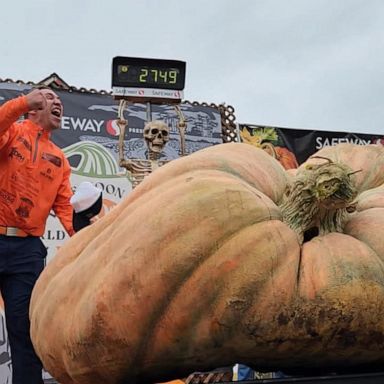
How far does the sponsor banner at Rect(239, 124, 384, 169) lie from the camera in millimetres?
5895

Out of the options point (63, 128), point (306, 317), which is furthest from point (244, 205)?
point (63, 128)

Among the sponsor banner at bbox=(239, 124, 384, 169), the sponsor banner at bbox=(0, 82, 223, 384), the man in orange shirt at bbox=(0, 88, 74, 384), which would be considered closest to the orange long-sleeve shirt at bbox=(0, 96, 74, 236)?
the man in orange shirt at bbox=(0, 88, 74, 384)

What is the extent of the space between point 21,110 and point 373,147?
110 centimetres

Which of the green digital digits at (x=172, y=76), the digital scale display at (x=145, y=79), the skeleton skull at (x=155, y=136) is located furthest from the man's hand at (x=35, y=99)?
the skeleton skull at (x=155, y=136)

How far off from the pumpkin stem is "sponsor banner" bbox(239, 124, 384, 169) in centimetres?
460

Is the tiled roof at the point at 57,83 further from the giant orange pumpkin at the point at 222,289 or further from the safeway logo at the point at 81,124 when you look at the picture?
the giant orange pumpkin at the point at 222,289

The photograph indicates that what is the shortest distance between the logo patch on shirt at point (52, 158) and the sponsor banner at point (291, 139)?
137 inches

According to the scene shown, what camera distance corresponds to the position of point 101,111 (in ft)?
16.0

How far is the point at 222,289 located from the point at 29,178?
139cm

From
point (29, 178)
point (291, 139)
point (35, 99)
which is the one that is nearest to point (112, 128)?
point (291, 139)

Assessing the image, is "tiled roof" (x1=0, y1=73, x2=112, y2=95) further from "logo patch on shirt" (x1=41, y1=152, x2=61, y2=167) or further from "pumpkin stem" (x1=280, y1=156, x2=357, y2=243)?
"pumpkin stem" (x1=280, y1=156, x2=357, y2=243)

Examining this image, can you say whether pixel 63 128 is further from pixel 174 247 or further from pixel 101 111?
pixel 174 247

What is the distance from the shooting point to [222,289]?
3.44 ft

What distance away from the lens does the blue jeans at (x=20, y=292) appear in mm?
2105
